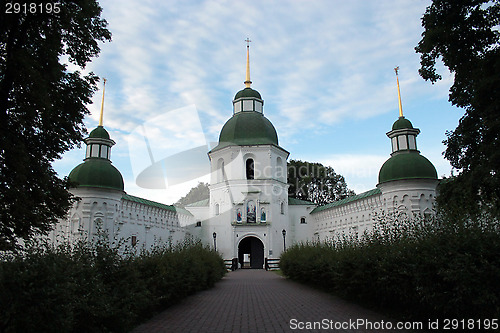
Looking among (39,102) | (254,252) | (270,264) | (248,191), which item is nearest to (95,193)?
(248,191)

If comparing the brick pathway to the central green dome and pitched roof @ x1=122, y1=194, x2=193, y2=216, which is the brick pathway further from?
the central green dome

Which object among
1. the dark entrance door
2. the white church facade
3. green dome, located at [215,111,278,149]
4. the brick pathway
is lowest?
the brick pathway

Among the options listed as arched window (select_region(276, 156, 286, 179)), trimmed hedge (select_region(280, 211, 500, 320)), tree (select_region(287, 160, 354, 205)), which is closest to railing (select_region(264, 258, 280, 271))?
arched window (select_region(276, 156, 286, 179))

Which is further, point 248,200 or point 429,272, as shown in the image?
point 248,200

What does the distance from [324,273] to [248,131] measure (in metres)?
26.1

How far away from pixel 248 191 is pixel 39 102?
91.5ft

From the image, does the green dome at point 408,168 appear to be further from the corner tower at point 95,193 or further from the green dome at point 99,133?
the green dome at point 99,133

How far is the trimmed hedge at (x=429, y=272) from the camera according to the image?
587cm

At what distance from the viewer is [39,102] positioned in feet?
32.5

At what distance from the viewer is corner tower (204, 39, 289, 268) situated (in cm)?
3606

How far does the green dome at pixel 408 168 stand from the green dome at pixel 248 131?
13184 millimetres

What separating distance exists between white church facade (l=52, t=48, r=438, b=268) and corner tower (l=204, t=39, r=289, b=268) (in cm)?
9

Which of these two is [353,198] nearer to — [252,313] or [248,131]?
[248,131]

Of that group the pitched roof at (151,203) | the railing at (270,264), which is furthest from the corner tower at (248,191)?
the pitched roof at (151,203)
